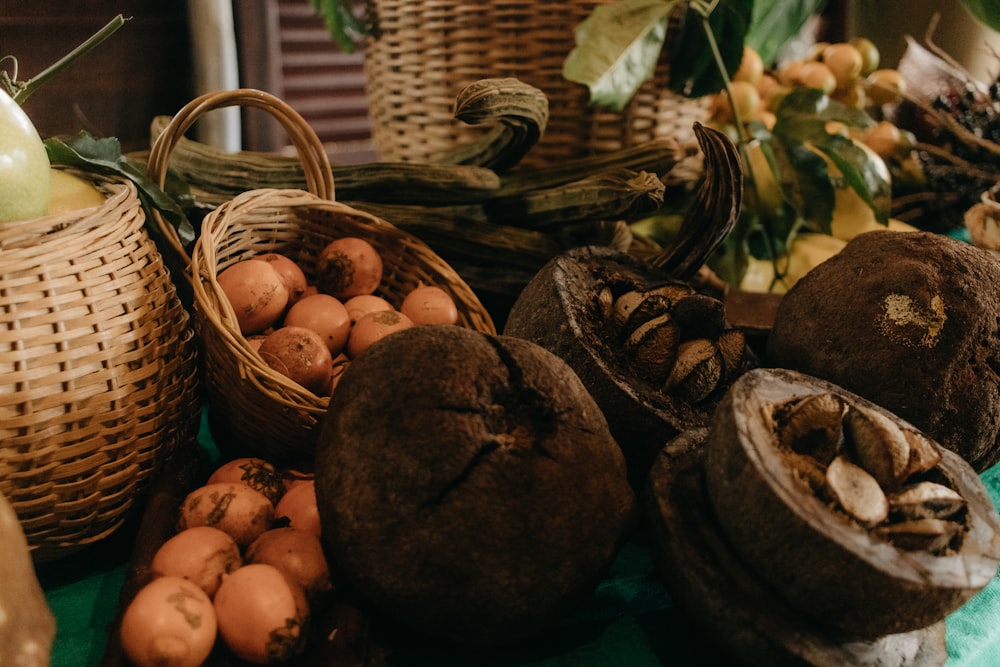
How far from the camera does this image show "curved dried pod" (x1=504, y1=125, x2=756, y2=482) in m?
1.10

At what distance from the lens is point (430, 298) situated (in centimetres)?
136

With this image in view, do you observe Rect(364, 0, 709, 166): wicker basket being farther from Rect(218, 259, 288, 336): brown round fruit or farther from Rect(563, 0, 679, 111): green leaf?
Rect(218, 259, 288, 336): brown round fruit

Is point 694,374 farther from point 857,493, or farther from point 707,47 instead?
point 707,47

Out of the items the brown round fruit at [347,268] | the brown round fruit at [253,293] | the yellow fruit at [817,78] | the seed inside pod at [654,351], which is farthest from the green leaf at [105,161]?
the yellow fruit at [817,78]

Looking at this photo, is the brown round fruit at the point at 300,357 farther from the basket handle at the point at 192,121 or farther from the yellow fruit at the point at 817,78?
the yellow fruit at the point at 817,78

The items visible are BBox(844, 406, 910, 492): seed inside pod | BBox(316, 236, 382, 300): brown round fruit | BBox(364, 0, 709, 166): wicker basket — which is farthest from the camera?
BBox(364, 0, 709, 166): wicker basket

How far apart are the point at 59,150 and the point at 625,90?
108 centimetres

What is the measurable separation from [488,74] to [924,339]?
1099mm

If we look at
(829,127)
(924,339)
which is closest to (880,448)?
(924,339)

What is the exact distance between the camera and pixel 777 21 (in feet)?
6.11

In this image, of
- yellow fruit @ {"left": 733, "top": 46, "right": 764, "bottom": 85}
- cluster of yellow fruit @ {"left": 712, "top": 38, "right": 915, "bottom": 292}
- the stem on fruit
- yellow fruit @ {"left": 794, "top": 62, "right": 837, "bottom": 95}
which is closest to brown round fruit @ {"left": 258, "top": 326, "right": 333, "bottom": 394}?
the stem on fruit

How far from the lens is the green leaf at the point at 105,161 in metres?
1.10

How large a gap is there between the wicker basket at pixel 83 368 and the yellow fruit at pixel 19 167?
47 millimetres

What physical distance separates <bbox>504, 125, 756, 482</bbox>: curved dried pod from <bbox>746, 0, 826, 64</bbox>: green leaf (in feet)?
2.16
